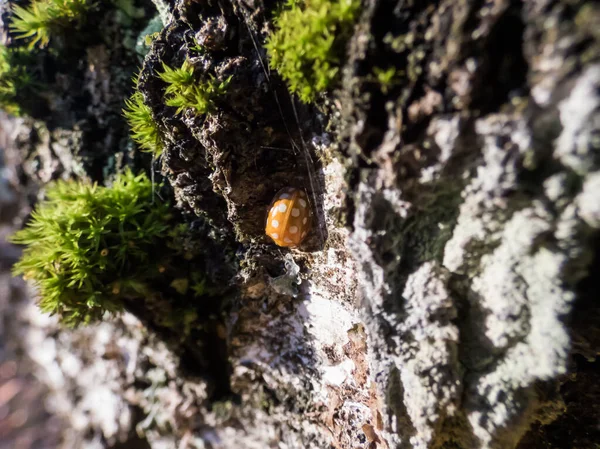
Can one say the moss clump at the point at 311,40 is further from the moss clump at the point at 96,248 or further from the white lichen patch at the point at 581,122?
the moss clump at the point at 96,248

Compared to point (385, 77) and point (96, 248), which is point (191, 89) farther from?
point (96, 248)

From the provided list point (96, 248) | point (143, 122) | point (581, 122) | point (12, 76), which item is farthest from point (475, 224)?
point (12, 76)

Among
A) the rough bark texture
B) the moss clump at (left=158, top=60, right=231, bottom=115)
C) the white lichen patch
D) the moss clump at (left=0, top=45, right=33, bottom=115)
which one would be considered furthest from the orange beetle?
the moss clump at (left=0, top=45, right=33, bottom=115)

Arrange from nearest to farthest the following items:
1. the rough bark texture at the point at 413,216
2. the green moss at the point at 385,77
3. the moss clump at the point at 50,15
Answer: the rough bark texture at the point at 413,216
the green moss at the point at 385,77
the moss clump at the point at 50,15

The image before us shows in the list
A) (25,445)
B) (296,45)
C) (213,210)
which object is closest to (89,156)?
(213,210)

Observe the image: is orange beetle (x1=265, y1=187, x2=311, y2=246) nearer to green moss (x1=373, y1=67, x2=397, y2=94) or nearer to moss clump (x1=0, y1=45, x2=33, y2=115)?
green moss (x1=373, y1=67, x2=397, y2=94)

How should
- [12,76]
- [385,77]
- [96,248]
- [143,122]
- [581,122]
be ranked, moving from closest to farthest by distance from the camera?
[581,122] → [385,77] → [143,122] → [96,248] → [12,76]

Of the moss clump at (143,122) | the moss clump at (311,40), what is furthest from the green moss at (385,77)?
the moss clump at (143,122)
